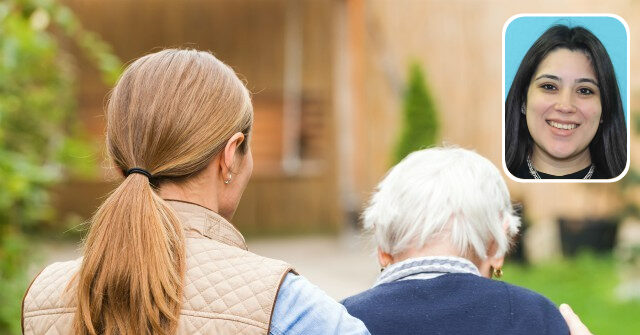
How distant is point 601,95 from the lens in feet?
5.60

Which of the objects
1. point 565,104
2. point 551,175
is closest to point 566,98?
point 565,104

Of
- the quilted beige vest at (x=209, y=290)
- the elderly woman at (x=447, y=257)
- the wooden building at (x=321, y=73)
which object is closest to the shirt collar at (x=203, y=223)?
the quilted beige vest at (x=209, y=290)

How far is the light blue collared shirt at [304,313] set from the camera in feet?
5.26

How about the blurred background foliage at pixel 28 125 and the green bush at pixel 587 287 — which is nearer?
the blurred background foliage at pixel 28 125

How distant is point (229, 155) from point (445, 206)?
19.6 inches

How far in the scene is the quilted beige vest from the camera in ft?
5.22

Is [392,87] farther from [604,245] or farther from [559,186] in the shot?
[604,245]

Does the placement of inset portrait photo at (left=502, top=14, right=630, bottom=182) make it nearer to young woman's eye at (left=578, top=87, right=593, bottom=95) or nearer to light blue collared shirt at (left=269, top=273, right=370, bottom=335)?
young woman's eye at (left=578, top=87, right=593, bottom=95)

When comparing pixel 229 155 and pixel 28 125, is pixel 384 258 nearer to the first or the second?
pixel 229 155

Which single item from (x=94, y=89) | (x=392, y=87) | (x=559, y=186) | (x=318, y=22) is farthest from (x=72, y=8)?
(x=559, y=186)

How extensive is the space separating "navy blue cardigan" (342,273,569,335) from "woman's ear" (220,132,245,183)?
43 centimetres

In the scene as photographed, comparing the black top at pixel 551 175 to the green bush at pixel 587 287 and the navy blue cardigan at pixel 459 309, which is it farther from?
the green bush at pixel 587 287

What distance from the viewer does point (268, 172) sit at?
12.4 m

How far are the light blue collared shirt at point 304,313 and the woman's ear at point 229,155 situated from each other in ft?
0.81
